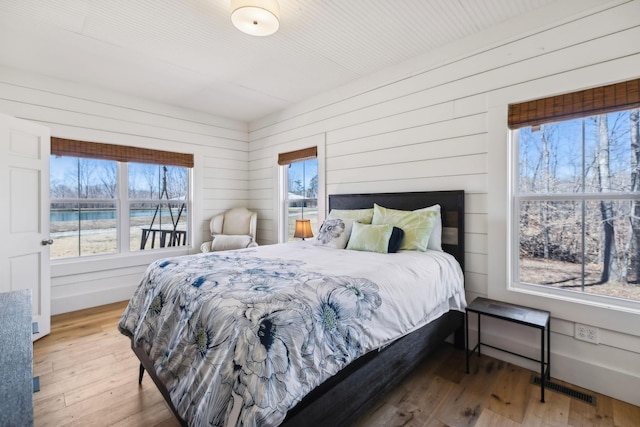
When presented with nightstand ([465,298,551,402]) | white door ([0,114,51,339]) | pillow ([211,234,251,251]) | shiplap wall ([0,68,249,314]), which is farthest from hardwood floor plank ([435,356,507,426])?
shiplap wall ([0,68,249,314])

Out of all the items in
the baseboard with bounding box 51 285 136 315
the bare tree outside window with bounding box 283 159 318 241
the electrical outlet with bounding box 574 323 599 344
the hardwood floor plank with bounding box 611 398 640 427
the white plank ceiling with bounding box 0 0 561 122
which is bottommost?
the hardwood floor plank with bounding box 611 398 640 427

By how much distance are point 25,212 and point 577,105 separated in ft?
15.3

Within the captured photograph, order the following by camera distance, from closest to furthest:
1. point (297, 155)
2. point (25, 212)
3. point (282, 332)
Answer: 1. point (282, 332)
2. point (25, 212)
3. point (297, 155)

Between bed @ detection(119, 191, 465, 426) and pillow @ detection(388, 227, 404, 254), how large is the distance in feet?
0.48

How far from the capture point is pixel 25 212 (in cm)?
279

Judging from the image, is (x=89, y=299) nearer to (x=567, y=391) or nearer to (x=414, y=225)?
(x=414, y=225)

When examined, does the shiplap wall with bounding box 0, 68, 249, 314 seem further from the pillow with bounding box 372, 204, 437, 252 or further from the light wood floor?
the pillow with bounding box 372, 204, 437, 252

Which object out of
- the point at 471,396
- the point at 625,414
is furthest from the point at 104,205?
the point at 625,414

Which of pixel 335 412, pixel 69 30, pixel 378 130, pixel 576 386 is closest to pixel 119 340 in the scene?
pixel 335 412

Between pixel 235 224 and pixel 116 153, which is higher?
pixel 116 153

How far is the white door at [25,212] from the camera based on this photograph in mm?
2604

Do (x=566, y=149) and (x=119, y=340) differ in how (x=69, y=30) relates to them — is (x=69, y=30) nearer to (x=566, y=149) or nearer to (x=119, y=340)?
(x=119, y=340)

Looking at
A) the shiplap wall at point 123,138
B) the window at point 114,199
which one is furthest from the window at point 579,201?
the window at point 114,199

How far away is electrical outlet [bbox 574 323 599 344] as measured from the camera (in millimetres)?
2039
